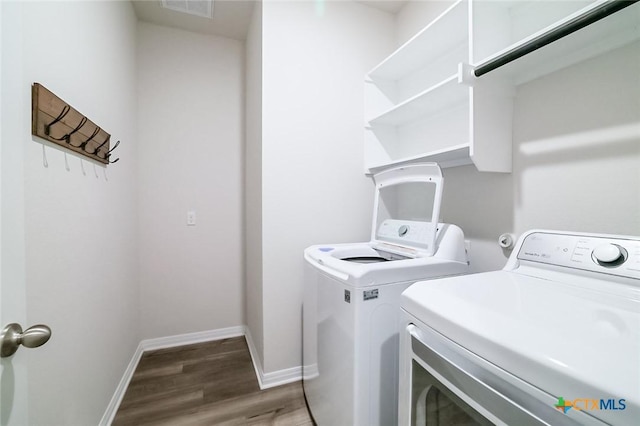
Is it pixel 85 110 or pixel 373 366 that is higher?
pixel 85 110

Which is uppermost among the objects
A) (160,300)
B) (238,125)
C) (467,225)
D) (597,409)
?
(238,125)

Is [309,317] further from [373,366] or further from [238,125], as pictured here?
[238,125]

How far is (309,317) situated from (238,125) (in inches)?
74.5

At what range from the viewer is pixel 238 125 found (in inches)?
97.7

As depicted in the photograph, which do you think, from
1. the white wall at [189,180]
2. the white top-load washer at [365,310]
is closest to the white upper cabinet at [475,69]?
the white top-load washer at [365,310]

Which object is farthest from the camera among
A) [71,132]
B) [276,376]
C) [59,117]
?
[276,376]

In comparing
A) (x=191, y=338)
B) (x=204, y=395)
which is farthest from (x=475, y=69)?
(x=191, y=338)

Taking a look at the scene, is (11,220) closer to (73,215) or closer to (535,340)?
(73,215)

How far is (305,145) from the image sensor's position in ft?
5.98

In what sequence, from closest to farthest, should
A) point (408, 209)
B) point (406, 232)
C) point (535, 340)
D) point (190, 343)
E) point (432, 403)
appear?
1. point (535, 340)
2. point (432, 403)
3. point (406, 232)
4. point (408, 209)
5. point (190, 343)

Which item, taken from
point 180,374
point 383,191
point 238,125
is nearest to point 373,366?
point 383,191

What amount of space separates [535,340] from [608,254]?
546mm

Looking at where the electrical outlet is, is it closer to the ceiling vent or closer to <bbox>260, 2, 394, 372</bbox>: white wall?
<bbox>260, 2, 394, 372</bbox>: white wall

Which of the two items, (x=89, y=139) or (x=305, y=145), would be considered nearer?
(x=89, y=139)
